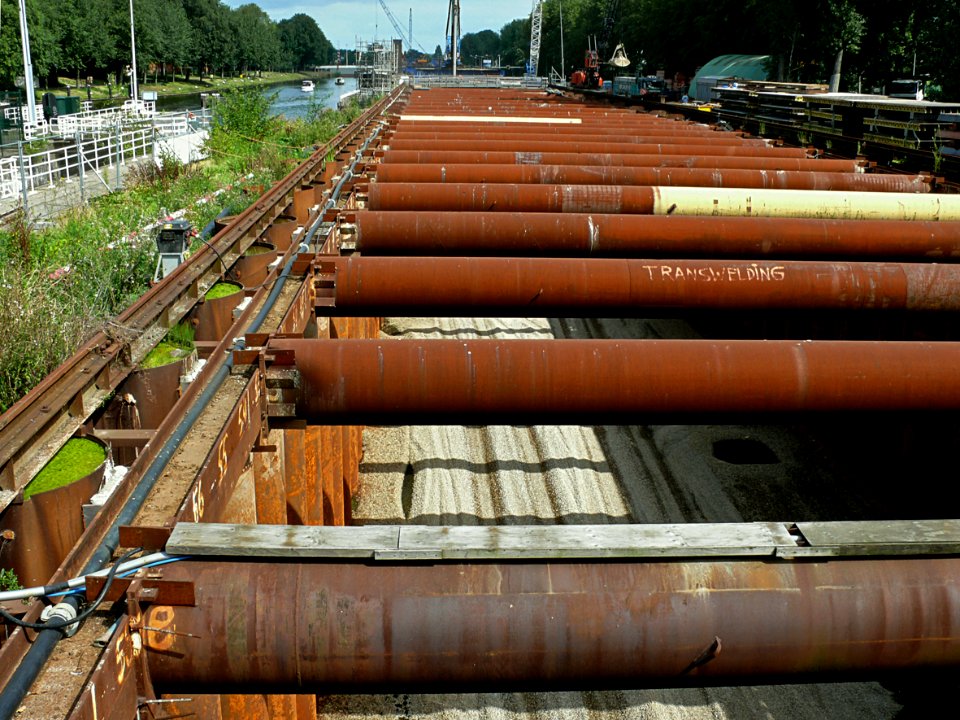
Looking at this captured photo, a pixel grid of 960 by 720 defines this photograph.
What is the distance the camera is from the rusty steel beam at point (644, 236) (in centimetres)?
811

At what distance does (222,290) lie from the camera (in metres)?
11.1

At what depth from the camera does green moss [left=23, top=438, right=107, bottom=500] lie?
6.55 meters

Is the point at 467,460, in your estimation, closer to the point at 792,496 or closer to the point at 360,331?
the point at 360,331

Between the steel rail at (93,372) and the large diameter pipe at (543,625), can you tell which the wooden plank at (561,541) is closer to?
the large diameter pipe at (543,625)

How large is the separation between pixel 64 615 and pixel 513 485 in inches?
338

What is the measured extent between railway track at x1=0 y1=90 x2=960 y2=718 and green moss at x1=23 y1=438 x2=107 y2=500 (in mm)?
88

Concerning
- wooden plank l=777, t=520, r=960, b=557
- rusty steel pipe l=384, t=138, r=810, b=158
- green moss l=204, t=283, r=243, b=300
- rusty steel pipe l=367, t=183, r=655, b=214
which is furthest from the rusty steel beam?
rusty steel pipe l=384, t=138, r=810, b=158

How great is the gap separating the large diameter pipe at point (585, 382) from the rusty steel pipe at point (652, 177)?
6469mm

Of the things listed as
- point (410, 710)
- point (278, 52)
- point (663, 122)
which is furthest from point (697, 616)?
point (278, 52)

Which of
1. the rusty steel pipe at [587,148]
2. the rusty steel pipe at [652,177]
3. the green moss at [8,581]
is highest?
the rusty steel pipe at [587,148]

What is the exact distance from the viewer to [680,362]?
4910 millimetres

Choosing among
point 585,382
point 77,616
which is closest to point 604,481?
point 585,382

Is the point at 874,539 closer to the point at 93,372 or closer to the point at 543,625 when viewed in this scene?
the point at 543,625

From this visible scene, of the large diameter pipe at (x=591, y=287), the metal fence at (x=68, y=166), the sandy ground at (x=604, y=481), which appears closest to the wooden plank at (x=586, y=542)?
the large diameter pipe at (x=591, y=287)
